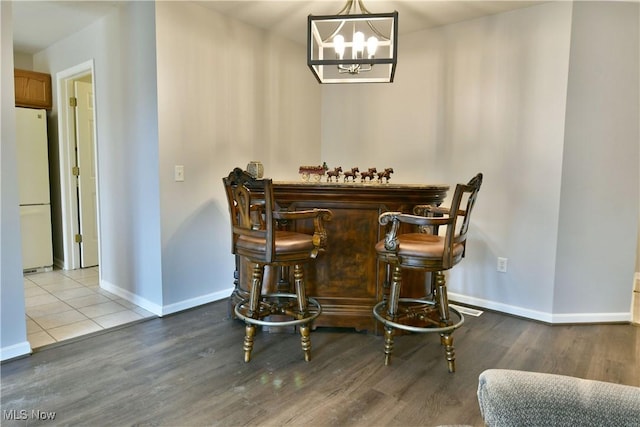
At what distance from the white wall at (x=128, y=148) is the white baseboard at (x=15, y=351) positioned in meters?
0.85

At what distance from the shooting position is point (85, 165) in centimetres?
417

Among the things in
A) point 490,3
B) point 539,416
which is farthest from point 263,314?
point 490,3

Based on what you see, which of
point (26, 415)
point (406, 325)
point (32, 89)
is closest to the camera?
point (26, 415)

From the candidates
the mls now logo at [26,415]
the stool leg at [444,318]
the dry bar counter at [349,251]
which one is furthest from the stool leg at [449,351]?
the mls now logo at [26,415]

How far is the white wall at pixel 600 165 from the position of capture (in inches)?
108

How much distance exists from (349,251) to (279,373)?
2.96 feet

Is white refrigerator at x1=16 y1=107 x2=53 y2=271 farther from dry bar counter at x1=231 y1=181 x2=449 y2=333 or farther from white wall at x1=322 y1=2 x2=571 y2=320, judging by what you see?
white wall at x1=322 y1=2 x2=571 y2=320

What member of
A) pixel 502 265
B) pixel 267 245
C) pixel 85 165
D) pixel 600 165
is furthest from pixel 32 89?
pixel 600 165

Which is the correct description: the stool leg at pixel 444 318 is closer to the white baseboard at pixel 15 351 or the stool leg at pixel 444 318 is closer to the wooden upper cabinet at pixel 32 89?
the white baseboard at pixel 15 351

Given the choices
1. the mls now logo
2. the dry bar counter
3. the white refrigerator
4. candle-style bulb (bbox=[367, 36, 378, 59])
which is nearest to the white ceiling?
candle-style bulb (bbox=[367, 36, 378, 59])

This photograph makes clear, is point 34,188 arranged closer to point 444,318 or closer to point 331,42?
point 331,42

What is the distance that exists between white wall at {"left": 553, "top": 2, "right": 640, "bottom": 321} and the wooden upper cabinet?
4908mm

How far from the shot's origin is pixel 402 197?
2518 millimetres

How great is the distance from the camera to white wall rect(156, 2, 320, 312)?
2.89m
